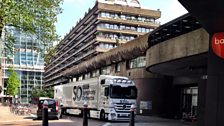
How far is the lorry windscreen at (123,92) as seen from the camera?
30.6 metres

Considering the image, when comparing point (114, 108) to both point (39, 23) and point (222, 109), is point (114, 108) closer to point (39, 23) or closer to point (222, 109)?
point (39, 23)

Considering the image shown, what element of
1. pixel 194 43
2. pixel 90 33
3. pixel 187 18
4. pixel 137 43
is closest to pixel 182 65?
pixel 187 18

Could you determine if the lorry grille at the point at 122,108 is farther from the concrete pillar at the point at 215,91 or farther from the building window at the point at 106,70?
the building window at the point at 106,70

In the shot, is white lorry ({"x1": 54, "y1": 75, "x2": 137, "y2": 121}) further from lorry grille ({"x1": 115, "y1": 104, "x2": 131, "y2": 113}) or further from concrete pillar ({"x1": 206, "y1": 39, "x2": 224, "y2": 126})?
concrete pillar ({"x1": 206, "y1": 39, "x2": 224, "y2": 126})

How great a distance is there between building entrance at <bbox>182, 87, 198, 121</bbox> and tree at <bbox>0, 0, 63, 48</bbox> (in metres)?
18.8

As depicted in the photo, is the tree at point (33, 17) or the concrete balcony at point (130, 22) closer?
the tree at point (33, 17)

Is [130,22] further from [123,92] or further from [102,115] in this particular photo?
[123,92]

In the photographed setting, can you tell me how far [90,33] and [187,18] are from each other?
80811 mm

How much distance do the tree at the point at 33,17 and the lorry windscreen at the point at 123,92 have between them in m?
8.51

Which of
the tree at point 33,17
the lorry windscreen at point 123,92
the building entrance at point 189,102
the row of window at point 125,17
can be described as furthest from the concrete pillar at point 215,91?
the row of window at point 125,17

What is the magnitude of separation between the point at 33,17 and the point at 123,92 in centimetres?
1086

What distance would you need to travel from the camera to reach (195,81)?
36844mm

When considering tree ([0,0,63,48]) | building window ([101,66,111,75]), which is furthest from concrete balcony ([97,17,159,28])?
tree ([0,0,63,48])

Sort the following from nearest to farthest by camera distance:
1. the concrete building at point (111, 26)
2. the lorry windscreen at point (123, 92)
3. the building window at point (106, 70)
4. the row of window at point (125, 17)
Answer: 1. the lorry windscreen at point (123, 92)
2. the building window at point (106, 70)
3. the concrete building at point (111, 26)
4. the row of window at point (125, 17)
